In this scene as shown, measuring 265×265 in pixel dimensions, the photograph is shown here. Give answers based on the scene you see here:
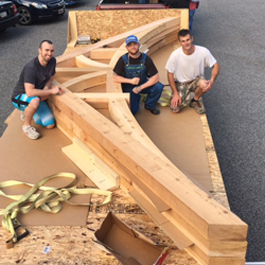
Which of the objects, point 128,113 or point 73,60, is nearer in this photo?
point 128,113

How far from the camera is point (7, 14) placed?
424 inches

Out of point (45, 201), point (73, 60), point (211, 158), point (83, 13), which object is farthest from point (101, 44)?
point (45, 201)

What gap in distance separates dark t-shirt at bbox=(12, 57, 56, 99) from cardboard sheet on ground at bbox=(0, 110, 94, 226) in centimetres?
53

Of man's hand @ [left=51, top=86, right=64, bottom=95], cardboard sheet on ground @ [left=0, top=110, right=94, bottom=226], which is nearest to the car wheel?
cardboard sheet on ground @ [left=0, top=110, right=94, bottom=226]

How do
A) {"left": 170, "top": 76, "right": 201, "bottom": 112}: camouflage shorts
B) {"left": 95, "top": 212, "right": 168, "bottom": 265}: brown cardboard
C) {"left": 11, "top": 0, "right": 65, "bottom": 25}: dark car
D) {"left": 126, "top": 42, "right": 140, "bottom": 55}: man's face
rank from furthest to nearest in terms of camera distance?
1. {"left": 11, "top": 0, "right": 65, "bottom": 25}: dark car
2. {"left": 170, "top": 76, "right": 201, "bottom": 112}: camouflage shorts
3. {"left": 126, "top": 42, "right": 140, "bottom": 55}: man's face
4. {"left": 95, "top": 212, "right": 168, "bottom": 265}: brown cardboard

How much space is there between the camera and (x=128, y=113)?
159 inches

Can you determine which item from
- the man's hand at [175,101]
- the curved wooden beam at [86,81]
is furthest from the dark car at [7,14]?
the man's hand at [175,101]

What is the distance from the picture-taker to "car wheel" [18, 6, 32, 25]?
40.3ft

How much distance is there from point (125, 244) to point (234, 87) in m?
5.38

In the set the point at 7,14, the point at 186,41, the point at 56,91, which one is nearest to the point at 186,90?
the point at 186,41

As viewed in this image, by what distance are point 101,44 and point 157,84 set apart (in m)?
2.27

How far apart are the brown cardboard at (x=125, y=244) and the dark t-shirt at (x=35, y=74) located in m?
2.17

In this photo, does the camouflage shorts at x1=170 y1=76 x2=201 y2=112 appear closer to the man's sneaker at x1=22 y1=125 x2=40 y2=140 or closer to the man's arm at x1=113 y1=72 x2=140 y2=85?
the man's arm at x1=113 y1=72 x2=140 y2=85

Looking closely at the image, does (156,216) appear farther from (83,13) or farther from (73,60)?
(83,13)
